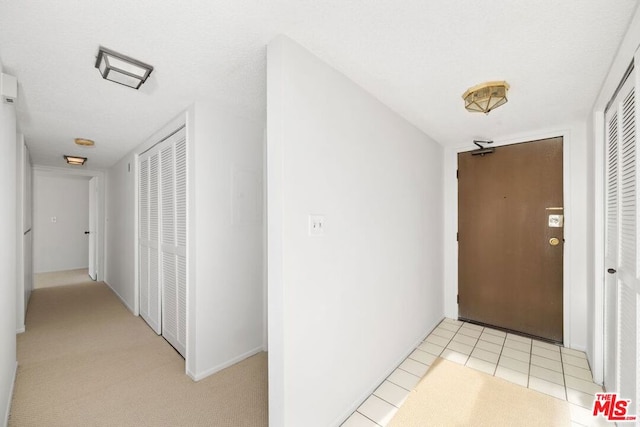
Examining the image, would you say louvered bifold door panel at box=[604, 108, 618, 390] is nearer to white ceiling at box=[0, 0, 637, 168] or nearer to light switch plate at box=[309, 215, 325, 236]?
white ceiling at box=[0, 0, 637, 168]

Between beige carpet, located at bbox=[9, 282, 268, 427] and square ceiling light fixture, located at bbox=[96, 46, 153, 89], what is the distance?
2.17 metres

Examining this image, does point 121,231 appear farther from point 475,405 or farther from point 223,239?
point 475,405

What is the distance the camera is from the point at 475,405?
189cm

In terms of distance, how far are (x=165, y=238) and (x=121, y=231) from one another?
6.40 ft

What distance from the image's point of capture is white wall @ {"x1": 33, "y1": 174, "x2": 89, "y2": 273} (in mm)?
5891

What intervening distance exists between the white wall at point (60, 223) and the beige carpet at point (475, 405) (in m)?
7.15

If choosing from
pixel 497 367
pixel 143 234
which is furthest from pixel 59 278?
pixel 497 367

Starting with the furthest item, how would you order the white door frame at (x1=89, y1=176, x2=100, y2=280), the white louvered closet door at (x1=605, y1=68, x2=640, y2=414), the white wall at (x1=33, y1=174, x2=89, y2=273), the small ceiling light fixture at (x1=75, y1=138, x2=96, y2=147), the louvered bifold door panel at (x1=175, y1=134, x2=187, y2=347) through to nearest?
the white wall at (x1=33, y1=174, x2=89, y2=273) < the white door frame at (x1=89, y1=176, x2=100, y2=280) < the small ceiling light fixture at (x1=75, y1=138, x2=96, y2=147) < the louvered bifold door panel at (x1=175, y1=134, x2=187, y2=347) < the white louvered closet door at (x1=605, y1=68, x2=640, y2=414)

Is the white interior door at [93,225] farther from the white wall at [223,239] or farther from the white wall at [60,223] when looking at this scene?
the white wall at [223,239]

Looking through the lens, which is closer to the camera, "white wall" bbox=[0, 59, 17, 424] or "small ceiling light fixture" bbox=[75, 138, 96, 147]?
"white wall" bbox=[0, 59, 17, 424]

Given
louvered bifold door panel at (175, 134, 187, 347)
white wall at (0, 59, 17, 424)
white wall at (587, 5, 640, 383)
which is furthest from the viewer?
louvered bifold door panel at (175, 134, 187, 347)

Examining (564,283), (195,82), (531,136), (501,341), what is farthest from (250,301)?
(531,136)

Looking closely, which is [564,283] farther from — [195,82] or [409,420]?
[195,82]

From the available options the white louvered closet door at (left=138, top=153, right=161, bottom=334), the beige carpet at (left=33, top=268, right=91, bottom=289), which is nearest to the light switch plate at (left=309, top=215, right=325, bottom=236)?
the white louvered closet door at (left=138, top=153, right=161, bottom=334)
